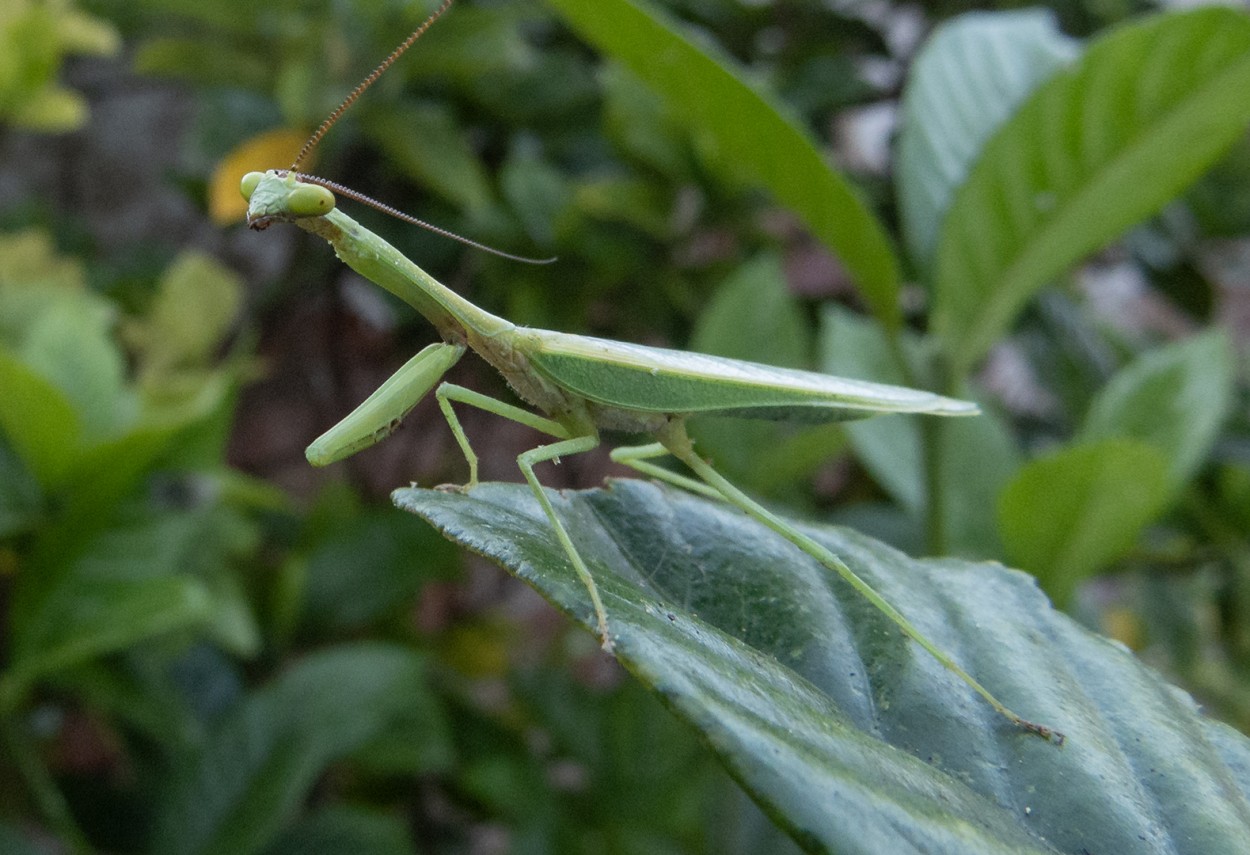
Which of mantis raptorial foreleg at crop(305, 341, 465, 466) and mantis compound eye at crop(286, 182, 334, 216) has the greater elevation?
mantis compound eye at crop(286, 182, 334, 216)

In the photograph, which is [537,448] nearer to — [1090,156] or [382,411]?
[382,411]

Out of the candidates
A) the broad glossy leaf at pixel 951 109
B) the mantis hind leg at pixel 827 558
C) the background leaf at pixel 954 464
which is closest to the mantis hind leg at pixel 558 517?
the mantis hind leg at pixel 827 558

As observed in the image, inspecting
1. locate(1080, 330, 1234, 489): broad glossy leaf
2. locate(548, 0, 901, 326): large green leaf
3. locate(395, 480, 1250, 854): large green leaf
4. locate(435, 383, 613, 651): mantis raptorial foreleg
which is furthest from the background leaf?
locate(395, 480, 1250, 854): large green leaf

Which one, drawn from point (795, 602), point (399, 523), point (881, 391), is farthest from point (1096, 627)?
point (399, 523)

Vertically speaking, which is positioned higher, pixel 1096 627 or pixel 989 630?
pixel 989 630

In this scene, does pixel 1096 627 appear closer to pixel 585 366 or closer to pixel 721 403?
pixel 721 403

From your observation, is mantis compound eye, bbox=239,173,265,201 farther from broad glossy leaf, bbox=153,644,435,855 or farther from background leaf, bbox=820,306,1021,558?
broad glossy leaf, bbox=153,644,435,855

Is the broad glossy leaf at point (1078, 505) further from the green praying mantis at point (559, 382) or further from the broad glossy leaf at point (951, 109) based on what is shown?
the broad glossy leaf at point (951, 109)
